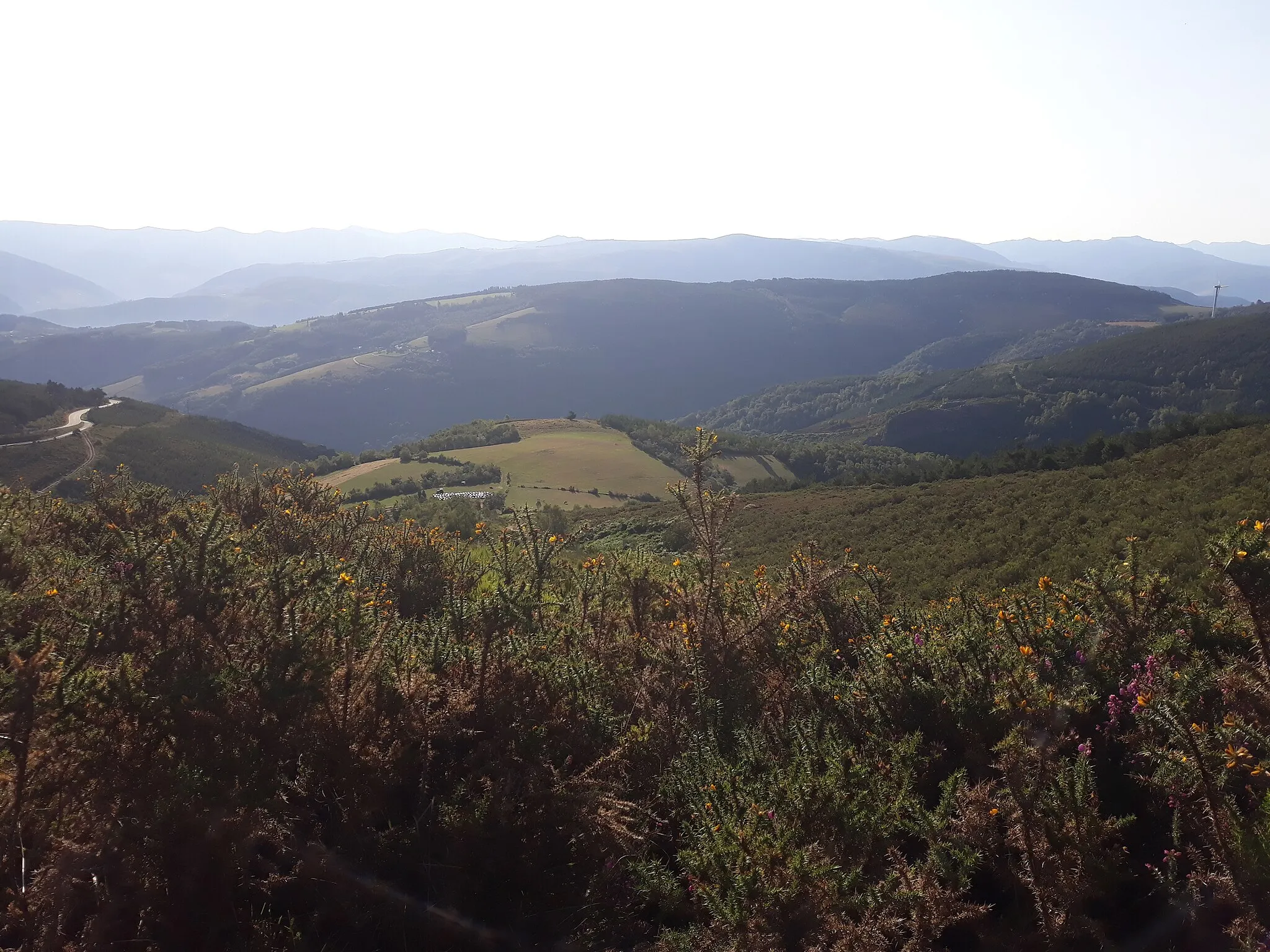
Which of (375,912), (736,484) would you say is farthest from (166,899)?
(736,484)

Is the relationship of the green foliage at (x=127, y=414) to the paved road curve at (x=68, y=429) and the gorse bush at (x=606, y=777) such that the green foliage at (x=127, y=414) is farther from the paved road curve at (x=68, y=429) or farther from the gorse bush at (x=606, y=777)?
the gorse bush at (x=606, y=777)

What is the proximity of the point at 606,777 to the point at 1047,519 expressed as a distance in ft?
66.8

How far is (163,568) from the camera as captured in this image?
13.8 feet

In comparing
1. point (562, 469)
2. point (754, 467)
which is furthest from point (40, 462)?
point (754, 467)

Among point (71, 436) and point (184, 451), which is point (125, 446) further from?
point (184, 451)

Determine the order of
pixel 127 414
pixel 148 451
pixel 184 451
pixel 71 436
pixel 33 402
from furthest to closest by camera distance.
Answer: pixel 127 414, pixel 33 402, pixel 184 451, pixel 148 451, pixel 71 436

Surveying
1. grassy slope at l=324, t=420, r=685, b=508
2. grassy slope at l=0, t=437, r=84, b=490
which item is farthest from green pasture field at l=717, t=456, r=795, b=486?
grassy slope at l=0, t=437, r=84, b=490

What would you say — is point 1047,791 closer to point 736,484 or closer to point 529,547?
point 529,547

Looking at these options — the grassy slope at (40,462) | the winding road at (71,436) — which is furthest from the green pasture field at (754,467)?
the grassy slope at (40,462)

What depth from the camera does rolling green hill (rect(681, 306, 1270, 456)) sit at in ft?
346

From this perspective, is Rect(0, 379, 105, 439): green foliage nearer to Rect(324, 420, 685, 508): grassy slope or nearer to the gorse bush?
Rect(324, 420, 685, 508): grassy slope

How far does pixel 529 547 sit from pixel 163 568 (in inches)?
119

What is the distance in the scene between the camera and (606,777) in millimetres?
4344

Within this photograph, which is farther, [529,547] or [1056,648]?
[529,547]
